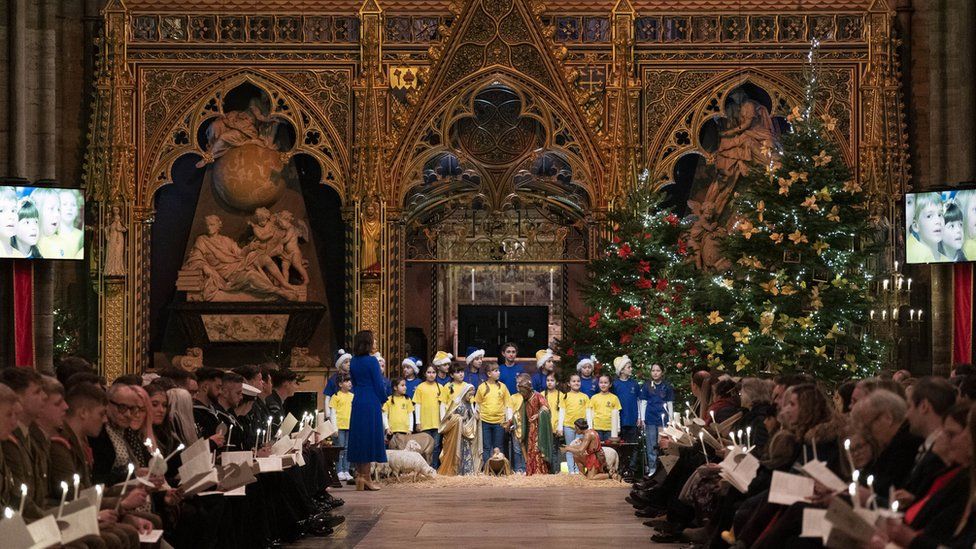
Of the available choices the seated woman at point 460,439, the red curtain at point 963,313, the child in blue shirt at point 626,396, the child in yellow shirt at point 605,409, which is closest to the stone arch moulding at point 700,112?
the red curtain at point 963,313

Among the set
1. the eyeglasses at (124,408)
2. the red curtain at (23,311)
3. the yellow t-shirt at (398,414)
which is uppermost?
the red curtain at (23,311)

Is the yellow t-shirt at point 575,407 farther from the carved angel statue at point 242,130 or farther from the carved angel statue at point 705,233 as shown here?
the carved angel statue at point 242,130

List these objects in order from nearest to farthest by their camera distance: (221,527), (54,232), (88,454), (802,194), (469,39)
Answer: (88,454) < (221,527) < (802,194) < (54,232) < (469,39)

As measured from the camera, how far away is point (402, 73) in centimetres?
2258

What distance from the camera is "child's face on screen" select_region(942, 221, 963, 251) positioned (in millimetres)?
18906

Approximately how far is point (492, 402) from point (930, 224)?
247 inches

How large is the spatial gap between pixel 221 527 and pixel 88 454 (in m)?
1.92

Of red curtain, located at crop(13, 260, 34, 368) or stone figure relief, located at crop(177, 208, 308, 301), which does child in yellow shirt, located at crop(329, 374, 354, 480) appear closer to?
stone figure relief, located at crop(177, 208, 308, 301)

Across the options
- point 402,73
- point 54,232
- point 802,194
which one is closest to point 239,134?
point 402,73

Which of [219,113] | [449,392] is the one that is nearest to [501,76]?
[219,113]

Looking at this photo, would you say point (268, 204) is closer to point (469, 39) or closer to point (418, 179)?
point (418, 179)

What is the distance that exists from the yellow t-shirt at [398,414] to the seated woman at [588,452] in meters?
2.31

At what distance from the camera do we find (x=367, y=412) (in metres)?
16.4

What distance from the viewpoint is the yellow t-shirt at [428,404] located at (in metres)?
19.3
